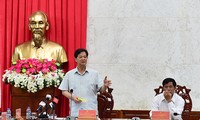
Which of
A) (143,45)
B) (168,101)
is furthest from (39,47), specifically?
(168,101)

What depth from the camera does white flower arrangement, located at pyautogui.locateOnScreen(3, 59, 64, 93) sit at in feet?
18.0

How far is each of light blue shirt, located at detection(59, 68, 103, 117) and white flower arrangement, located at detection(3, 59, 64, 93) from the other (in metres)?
1.35

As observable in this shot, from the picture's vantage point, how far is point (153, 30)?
6.35 meters

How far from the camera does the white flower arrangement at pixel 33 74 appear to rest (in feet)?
18.0

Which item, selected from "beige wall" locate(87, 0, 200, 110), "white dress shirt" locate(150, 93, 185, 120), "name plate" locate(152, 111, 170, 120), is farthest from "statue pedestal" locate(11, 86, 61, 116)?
"name plate" locate(152, 111, 170, 120)

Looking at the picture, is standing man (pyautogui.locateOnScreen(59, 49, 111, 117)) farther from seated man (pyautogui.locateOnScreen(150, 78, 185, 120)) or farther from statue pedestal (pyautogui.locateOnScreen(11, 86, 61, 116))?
statue pedestal (pyautogui.locateOnScreen(11, 86, 61, 116))

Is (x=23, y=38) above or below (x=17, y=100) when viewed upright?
above

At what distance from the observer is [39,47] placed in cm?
606

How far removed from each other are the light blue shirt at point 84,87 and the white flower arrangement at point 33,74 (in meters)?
1.35

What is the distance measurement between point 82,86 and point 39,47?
2.06m

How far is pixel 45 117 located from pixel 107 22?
2.84m

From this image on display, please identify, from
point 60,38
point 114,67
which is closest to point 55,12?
point 60,38

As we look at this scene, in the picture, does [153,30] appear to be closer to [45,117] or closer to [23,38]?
[23,38]

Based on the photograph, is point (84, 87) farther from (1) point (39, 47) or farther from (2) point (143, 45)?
(2) point (143, 45)
